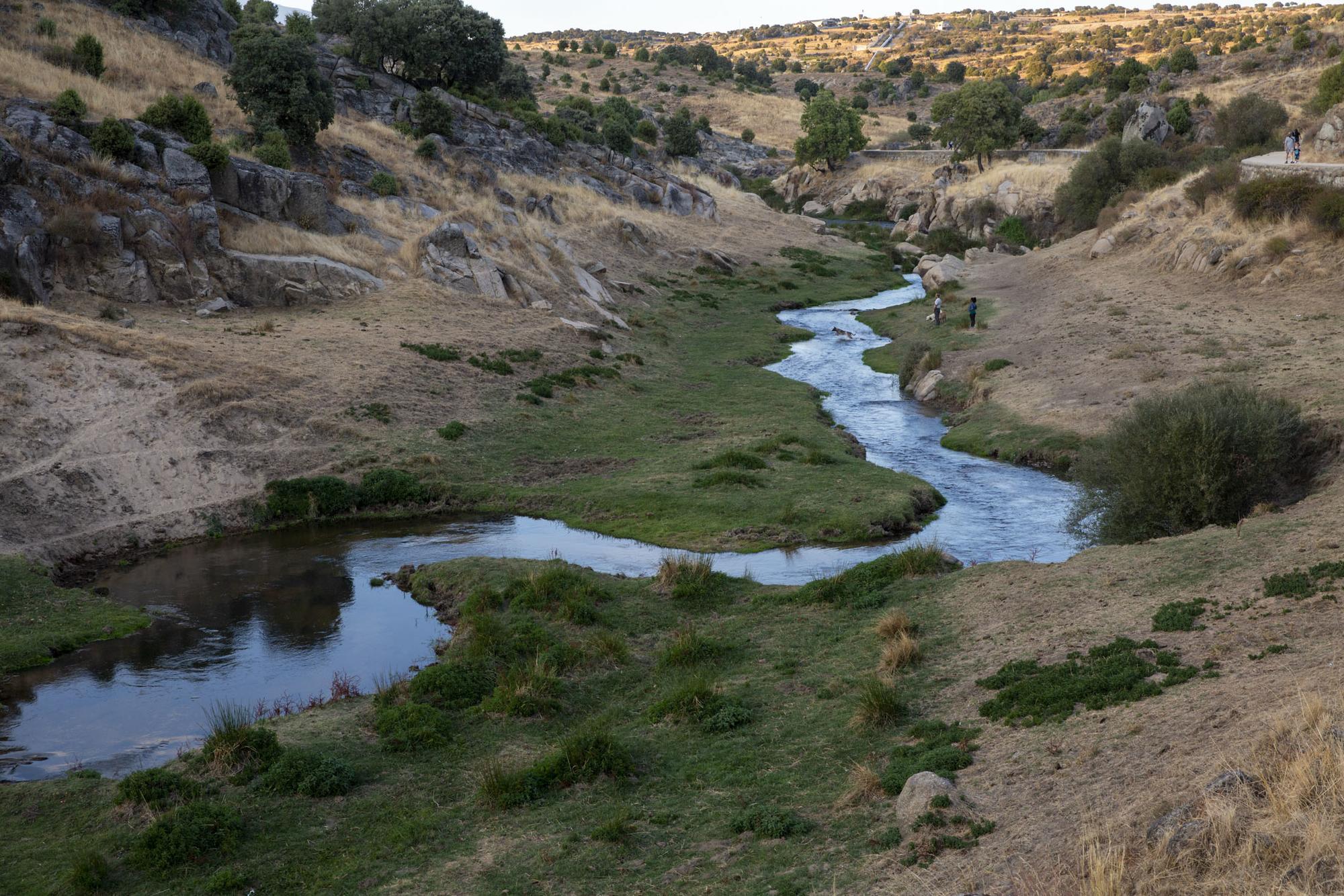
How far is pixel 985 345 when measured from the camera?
49.1 metres

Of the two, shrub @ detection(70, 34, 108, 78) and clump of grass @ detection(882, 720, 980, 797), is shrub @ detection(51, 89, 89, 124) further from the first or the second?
clump of grass @ detection(882, 720, 980, 797)

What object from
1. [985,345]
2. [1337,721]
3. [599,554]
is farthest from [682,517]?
[985,345]

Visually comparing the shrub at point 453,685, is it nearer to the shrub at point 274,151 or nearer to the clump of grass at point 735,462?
the clump of grass at point 735,462

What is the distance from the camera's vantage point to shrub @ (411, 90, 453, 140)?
70.2 meters

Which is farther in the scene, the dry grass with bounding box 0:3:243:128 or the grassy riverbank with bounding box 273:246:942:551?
the dry grass with bounding box 0:3:243:128

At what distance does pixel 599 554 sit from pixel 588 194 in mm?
55035

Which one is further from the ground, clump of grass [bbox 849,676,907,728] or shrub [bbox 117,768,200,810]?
clump of grass [bbox 849,676,907,728]

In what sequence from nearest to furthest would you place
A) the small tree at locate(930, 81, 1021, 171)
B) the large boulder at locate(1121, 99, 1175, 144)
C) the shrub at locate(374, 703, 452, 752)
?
1. the shrub at locate(374, 703, 452, 752)
2. the large boulder at locate(1121, 99, 1175, 144)
3. the small tree at locate(930, 81, 1021, 171)

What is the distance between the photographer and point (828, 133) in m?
123

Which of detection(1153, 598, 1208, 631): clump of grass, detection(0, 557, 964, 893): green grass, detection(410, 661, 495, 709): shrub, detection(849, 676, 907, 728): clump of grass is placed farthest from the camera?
detection(410, 661, 495, 709): shrub

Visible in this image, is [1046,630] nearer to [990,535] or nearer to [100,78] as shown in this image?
[990,535]

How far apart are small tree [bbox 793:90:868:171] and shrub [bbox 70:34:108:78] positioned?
289 feet

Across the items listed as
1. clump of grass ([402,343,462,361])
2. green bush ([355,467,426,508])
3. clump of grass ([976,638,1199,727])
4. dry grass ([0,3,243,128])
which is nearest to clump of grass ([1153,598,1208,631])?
clump of grass ([976,638,1199,727])

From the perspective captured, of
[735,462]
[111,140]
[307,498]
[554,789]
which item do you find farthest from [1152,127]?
[554,789]
